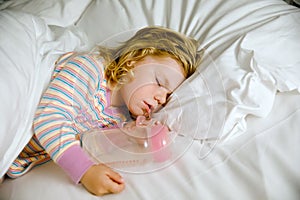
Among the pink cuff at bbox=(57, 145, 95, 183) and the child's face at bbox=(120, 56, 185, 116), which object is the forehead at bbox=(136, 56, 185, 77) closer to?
the child's face at bbox=(120, 56, 185, 116)

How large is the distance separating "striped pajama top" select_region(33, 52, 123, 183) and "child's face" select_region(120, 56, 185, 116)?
76 mm

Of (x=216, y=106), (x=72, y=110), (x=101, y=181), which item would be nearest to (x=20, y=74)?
(x=72, y=110)

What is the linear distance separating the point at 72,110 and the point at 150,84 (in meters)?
0.20

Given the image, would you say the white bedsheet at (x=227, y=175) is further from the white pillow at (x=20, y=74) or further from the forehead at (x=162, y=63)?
the forehead at (x=162, y=63)

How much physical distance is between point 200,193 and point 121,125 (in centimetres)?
30

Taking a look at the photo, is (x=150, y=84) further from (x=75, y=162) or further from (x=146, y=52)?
(x=75, y=162)

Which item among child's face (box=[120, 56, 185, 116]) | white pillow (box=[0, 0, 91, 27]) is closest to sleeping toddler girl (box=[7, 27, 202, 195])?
child's face (box=[120, 56, 185, 116])

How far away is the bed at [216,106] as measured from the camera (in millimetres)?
728

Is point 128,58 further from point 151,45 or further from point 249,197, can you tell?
point 249,197

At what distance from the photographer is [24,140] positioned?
0.83m

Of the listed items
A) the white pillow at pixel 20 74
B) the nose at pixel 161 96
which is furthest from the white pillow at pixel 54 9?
the nose at pixel 161 96

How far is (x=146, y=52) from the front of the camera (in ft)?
3.03

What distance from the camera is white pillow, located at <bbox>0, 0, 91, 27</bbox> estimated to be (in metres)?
1.21

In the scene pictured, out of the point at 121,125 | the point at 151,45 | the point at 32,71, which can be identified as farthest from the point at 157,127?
the point at 32,71
